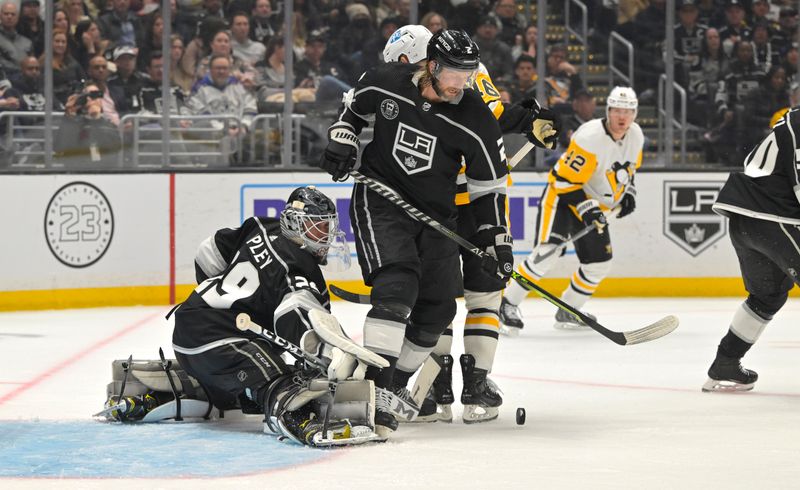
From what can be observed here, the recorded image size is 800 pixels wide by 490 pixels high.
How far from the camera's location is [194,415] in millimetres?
4109

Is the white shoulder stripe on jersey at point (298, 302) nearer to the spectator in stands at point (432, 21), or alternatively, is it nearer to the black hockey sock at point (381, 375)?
the black hockey sock at point (381, 375)

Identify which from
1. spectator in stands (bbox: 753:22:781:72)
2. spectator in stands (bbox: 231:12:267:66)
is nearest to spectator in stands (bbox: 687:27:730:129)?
spectator in stands (bbox: 753:22:781:72)

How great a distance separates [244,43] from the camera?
813 centimetres

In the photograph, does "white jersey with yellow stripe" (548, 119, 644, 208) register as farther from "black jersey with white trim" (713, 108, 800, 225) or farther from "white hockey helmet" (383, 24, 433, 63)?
"white hockey helmet" (383, 24, 433, 63)

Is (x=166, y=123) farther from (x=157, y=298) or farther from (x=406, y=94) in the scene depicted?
(x=406, y=94)

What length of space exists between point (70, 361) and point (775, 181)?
2.97 m

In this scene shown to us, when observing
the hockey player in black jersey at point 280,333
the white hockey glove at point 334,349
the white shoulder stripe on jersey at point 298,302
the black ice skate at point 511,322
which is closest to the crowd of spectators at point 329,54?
the black ice skate at point 511,322

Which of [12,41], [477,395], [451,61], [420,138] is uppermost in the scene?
[12,41]

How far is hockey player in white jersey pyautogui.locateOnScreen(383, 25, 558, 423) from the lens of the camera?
4250mm

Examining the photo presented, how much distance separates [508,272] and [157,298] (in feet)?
13.2

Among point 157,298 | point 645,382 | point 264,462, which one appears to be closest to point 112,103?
point 157,298

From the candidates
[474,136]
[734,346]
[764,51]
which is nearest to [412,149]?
[474,136]

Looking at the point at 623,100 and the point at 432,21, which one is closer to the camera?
the point at 623,100

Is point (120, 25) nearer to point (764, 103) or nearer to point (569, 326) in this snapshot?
point (569, 326)
